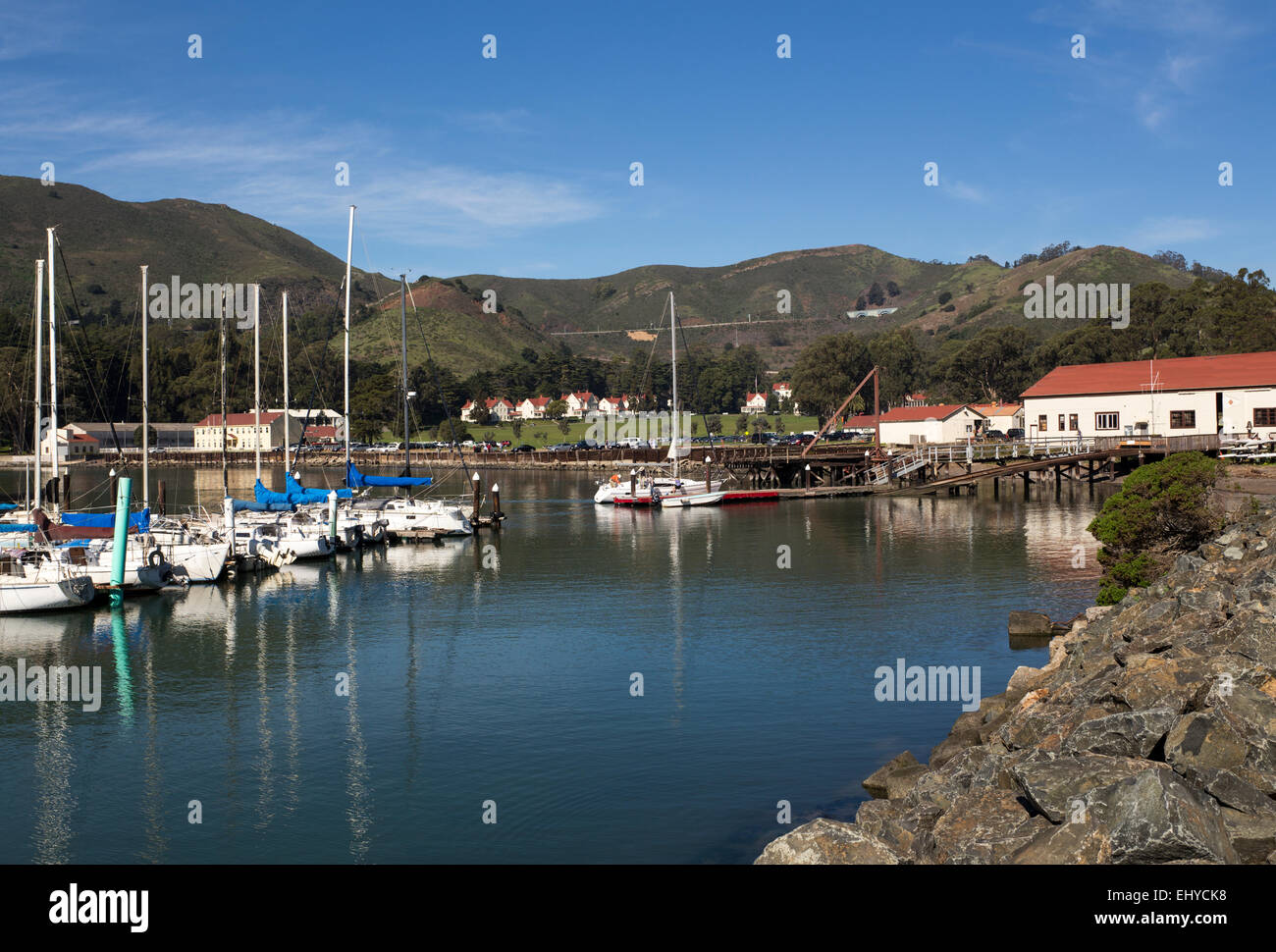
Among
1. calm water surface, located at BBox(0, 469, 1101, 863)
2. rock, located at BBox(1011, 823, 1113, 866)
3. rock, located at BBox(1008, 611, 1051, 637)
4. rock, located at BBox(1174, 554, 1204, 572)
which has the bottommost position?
calm water surface, located at BBox(0, 469, 1101, 863)

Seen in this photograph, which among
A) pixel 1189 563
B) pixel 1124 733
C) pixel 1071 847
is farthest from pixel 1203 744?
pixel 1189 563

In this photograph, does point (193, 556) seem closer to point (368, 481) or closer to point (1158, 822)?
point (368, 481)

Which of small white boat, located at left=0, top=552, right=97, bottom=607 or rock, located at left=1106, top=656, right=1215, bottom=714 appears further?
small white boat, located at left=0, top=552, right=97, bottom=607

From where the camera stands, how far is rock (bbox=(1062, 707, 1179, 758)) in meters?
15.6

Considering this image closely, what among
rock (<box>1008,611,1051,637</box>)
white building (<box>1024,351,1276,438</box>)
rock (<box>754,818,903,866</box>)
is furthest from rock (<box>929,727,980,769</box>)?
white building (<box>1024,351,1276,438</box>)

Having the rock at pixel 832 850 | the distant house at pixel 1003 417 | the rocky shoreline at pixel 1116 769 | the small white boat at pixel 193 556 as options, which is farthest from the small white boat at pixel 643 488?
the rock at pixel 832 850

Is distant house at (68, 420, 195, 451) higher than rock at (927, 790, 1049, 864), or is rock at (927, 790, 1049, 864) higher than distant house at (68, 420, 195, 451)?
distant house at (68, 420, 195, 451)

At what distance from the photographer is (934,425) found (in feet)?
355

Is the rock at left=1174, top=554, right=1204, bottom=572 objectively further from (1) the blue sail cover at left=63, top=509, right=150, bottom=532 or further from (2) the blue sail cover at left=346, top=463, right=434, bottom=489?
(2) the blue sail cover at left=346, top=463, right=434, bottom=489

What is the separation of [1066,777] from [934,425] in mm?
97409

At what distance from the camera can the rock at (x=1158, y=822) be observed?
1223 cm

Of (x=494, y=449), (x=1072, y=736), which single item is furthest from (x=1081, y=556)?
(x=494, y=449)

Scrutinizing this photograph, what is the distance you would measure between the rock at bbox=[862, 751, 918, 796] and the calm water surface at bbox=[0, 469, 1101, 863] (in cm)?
42
